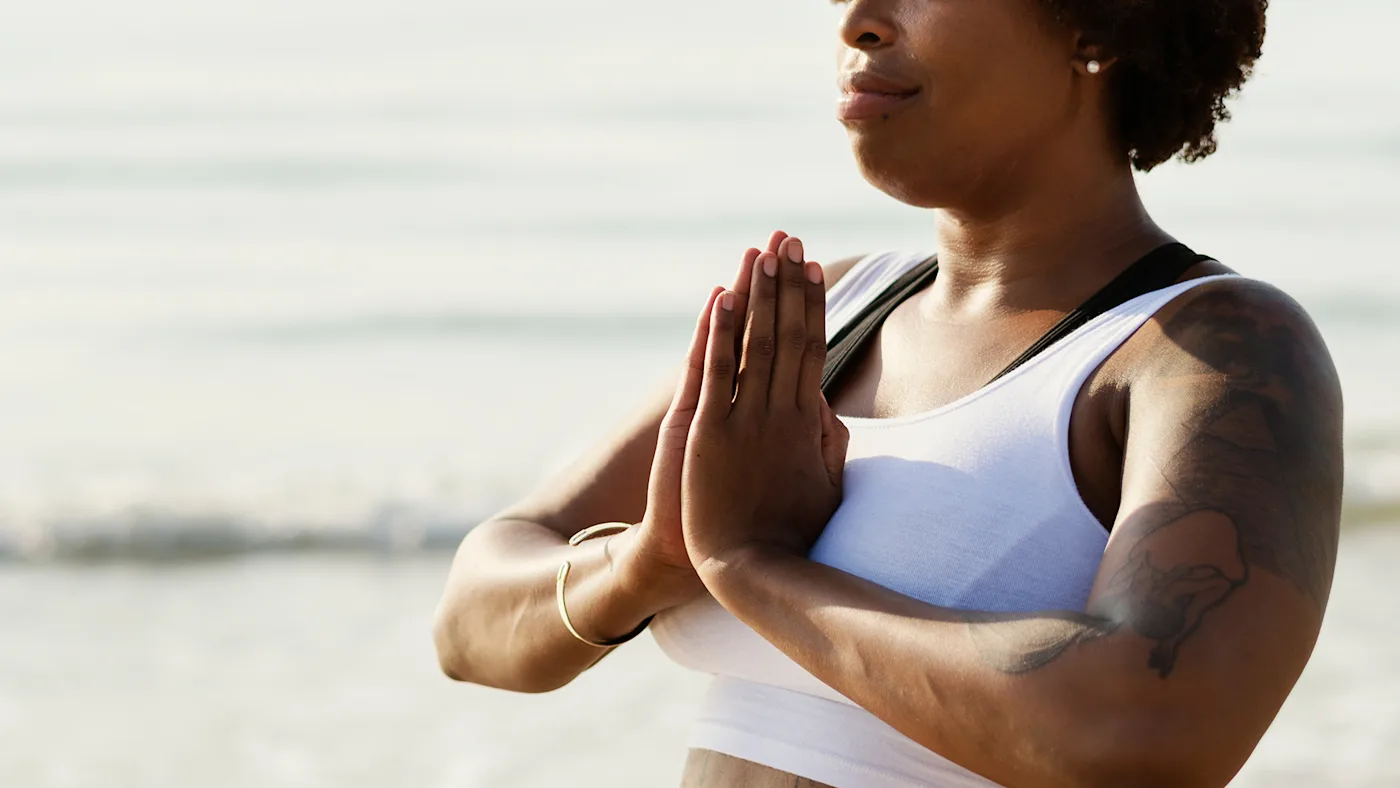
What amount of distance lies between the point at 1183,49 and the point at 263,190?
630 inches

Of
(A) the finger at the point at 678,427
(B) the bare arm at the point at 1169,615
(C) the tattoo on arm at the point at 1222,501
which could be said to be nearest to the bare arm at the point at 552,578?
(A) the finger at the point at 678,427

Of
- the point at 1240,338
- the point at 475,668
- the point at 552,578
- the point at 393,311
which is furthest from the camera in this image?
the point at 393,311

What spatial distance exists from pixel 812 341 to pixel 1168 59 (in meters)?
A: 0.59

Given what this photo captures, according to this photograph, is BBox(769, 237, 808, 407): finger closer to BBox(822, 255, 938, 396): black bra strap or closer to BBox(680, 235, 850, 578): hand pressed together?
BBox(680, 235, 850, 578): hand pressed together

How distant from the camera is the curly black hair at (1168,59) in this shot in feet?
6.53

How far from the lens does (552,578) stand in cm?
221

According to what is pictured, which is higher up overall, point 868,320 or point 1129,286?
point 1129,286

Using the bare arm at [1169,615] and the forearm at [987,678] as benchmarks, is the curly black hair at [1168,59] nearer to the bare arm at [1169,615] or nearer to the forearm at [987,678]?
the bare arm at [1169,615]

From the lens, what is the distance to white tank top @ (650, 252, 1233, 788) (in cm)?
176

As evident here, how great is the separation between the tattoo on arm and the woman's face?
0.39m

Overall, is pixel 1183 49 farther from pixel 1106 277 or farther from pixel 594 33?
pixel 594 33

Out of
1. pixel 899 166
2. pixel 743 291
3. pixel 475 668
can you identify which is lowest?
pixel 475 668

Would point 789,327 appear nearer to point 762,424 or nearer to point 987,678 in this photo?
point 762,424

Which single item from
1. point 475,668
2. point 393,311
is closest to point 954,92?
point 475,668
